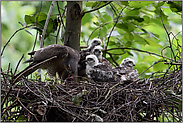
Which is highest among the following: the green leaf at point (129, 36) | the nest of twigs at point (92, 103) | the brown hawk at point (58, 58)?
the green leaf at point (129, 36)

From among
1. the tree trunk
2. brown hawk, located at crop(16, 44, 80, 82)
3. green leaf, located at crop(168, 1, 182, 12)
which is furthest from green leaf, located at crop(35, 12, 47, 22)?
green leaf, located at crop(168, 1, 182, 12)

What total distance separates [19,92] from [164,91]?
4.31ft

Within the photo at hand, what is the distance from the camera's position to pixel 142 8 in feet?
9.33

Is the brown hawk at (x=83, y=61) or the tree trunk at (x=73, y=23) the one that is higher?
the tree trunk at (x=73, y=23)

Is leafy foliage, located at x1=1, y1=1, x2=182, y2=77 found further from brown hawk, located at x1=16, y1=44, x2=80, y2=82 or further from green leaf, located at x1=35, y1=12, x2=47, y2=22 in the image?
brown hawk, located at x1=16, y1=44, x2=80, y2=82

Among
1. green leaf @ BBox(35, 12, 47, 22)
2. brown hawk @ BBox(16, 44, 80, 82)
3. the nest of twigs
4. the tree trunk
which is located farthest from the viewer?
green leaf @ BBox(35, 12, 47, 22)

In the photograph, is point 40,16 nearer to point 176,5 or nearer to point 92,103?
point 92,103

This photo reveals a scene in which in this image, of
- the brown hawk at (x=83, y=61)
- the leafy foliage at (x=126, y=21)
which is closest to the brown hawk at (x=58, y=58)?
the brown hawk at (x=83, y=61)

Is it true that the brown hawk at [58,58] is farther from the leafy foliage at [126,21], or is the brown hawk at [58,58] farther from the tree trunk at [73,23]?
the leafy foliage at [126,21]

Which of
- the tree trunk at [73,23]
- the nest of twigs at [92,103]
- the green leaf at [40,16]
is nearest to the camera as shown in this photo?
the nest of twigs at [92,103]

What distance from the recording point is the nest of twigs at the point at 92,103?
1.60m

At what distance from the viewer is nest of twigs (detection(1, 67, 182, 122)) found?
5.24ft

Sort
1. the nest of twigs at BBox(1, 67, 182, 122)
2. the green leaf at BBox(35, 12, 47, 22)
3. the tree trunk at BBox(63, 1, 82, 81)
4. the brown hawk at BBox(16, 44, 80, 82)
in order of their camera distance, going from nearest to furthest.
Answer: the nest of twigs at BBox(1, 67, 182, 122), the brown hawk at BBox(16, 44, 80, 82), the tree trunk at BBox(63, 1, 82, 81), the green leaf at BBox(35, 12, 47, 22)

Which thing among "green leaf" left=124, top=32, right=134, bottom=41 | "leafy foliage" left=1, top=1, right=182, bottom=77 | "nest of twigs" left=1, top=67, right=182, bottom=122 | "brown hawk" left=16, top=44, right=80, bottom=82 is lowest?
"nest of twigs" left=1, top=67, right=182, bottom=122
